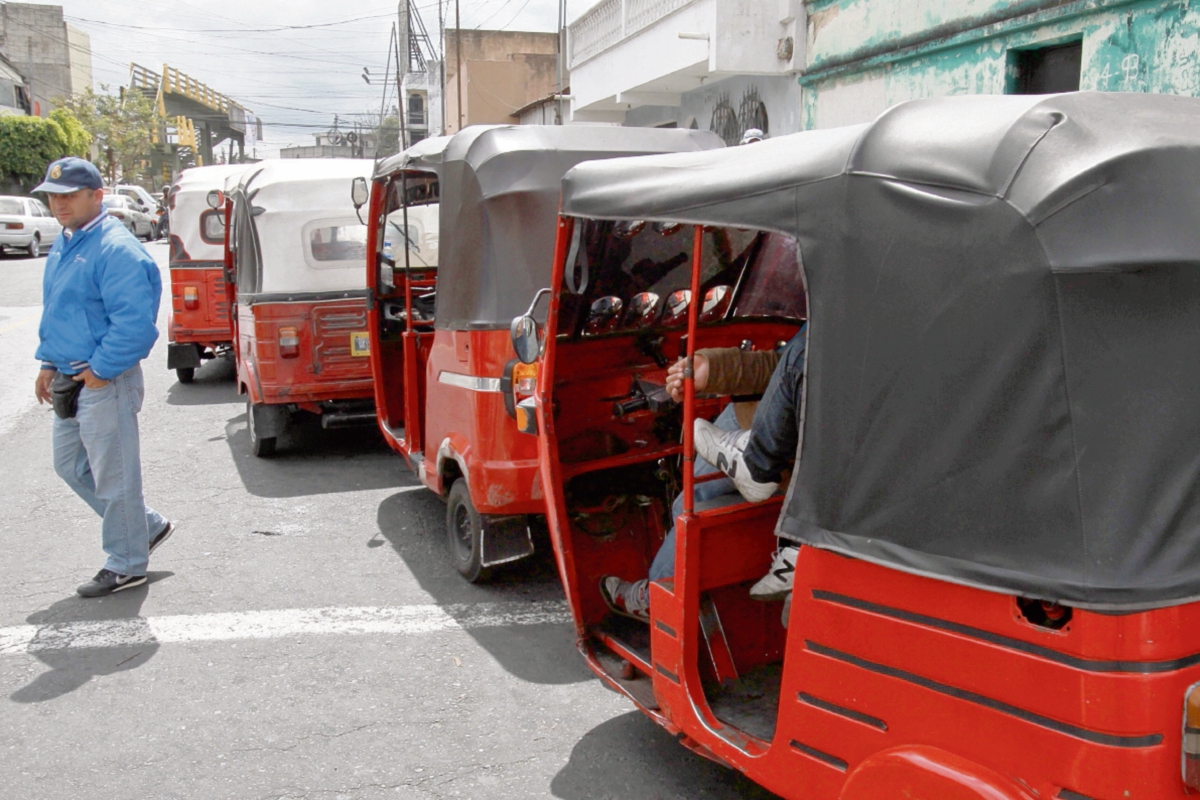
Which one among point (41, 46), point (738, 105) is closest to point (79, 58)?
point (41, 46)

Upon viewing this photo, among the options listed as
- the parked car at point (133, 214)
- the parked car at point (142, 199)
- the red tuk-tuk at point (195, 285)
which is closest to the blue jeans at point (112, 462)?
the red tuk-tuk at point (195, 285)

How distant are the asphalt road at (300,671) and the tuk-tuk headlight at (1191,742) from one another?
1622 millimetres

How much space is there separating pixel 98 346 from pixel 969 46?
8242mm

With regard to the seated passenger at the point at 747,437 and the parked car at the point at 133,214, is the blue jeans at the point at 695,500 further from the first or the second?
the parked car at the point at 133,214

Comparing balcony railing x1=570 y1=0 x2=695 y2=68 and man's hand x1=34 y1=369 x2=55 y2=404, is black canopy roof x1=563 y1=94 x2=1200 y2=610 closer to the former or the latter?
man's hand x1=34 y1=369 x2=55 y2=404

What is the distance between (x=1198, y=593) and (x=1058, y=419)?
0.43m

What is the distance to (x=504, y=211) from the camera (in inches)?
189

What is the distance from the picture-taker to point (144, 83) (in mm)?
57094

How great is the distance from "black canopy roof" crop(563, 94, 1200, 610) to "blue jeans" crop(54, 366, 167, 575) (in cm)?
378

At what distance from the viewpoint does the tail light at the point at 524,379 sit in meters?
4.45

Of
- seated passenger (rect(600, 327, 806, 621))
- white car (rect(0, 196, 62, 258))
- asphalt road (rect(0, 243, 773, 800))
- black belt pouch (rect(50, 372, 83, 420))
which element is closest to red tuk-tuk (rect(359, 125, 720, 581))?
asphalt road (rect(0, 243, 773, 800))

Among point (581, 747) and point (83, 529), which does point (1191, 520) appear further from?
point (83, 529)

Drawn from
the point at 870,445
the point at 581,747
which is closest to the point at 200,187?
the point at 581,747

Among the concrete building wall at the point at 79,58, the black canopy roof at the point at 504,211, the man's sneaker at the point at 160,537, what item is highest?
the concrete building wall at the point at 79,58
